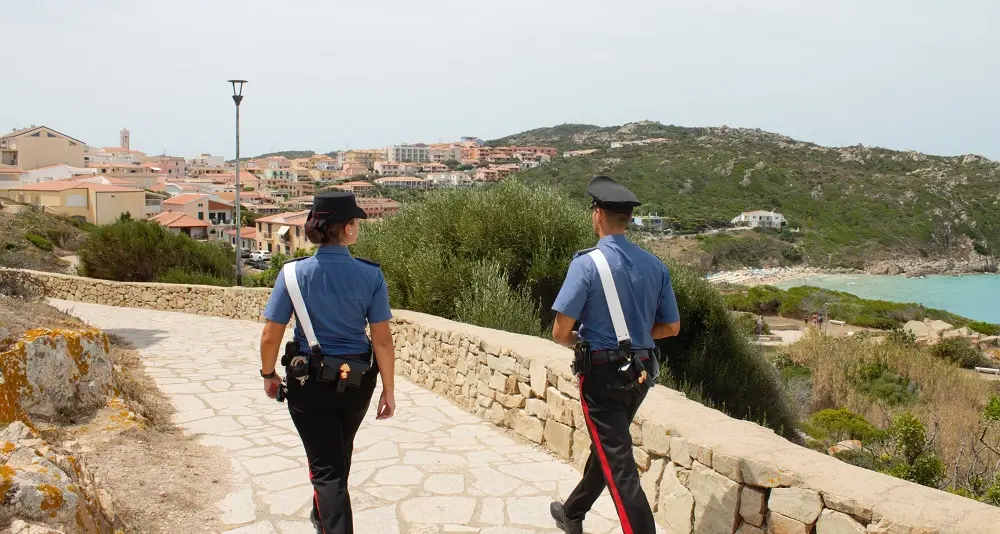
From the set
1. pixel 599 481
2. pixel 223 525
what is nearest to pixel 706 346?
pixel 599 481

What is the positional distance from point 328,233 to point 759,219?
274 feet

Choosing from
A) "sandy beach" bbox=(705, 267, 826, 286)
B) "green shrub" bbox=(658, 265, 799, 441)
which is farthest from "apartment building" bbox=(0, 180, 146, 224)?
"green shrub" bbox=(658, 265, 799, 441)

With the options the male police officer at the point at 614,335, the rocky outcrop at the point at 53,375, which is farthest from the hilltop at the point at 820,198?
the male police officer at the point at 614,335

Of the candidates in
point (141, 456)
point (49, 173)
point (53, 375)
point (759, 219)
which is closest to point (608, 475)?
point (141, 456)

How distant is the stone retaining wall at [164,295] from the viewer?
14.9 m

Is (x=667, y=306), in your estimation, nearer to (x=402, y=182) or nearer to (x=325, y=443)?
(x=325, y=443)

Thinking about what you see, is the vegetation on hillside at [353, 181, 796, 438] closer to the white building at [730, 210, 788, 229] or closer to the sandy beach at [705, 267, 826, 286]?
the sandy beach at [705, 267, 826, 286]

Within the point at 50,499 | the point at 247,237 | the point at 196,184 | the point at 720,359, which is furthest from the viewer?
→ the point at 196,184

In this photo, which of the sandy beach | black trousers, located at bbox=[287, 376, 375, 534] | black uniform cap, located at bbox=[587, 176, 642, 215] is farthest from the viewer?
the sandy beach

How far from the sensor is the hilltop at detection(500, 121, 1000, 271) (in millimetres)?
79438

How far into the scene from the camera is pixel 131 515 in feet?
12.6

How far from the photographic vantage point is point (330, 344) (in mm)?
3287

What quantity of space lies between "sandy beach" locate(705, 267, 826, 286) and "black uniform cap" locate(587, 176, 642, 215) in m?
61.4

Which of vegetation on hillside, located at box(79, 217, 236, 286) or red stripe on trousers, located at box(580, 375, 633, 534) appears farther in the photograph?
vegetation on hillside, located at box(79, 217, 236, 286)
